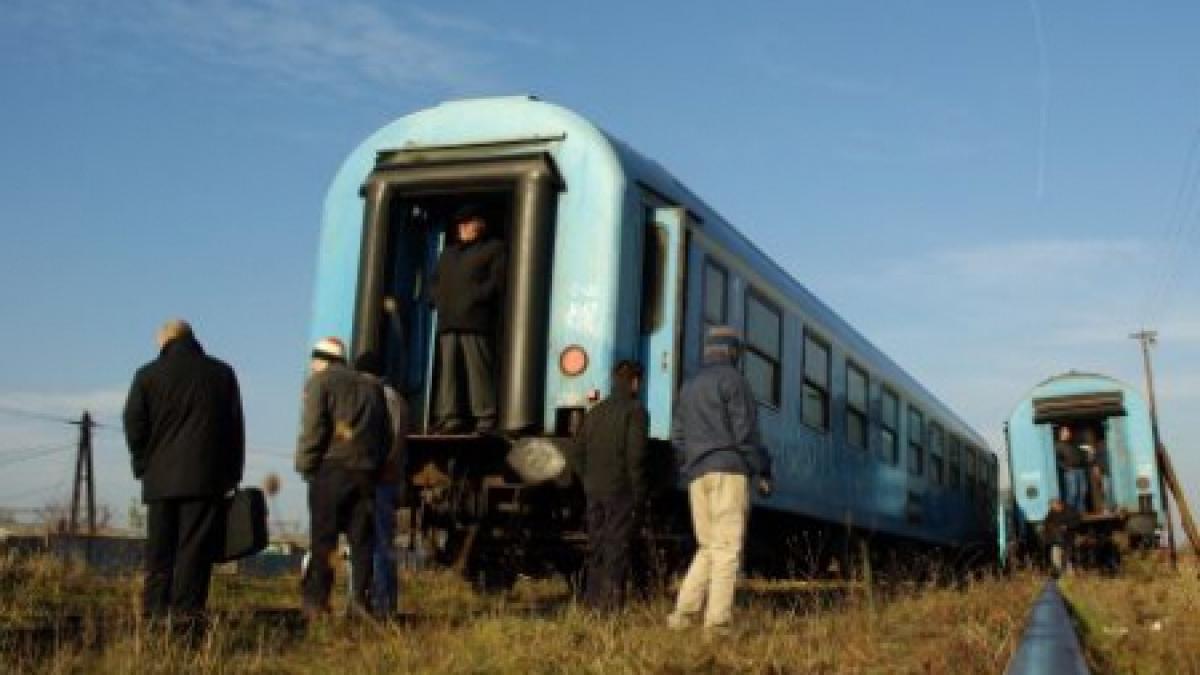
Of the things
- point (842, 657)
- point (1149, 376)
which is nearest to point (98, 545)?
point (842, 657)

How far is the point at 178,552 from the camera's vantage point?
6.63 m

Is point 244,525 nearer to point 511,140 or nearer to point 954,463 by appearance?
point 511,140

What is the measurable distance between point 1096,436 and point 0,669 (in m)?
16.2

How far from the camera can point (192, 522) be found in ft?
21.8

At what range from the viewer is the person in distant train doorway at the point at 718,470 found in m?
6.83

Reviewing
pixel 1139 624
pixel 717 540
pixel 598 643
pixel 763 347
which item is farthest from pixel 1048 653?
pixel 763 347

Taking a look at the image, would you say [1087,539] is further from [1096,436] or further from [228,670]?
[228,670]

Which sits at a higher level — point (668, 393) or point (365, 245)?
point (365, 245)

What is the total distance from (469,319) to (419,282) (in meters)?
0.89

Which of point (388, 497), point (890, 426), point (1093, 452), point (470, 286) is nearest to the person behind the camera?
point (388, 497)

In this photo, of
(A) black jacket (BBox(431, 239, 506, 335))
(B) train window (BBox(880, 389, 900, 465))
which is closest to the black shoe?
(A) black jacket (BBox(431, 239, 506, 335))

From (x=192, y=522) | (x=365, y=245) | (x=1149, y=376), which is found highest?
(x=1149, y=376)

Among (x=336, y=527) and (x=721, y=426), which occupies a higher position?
(x=721, y=426)

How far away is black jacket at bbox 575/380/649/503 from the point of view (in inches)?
291
